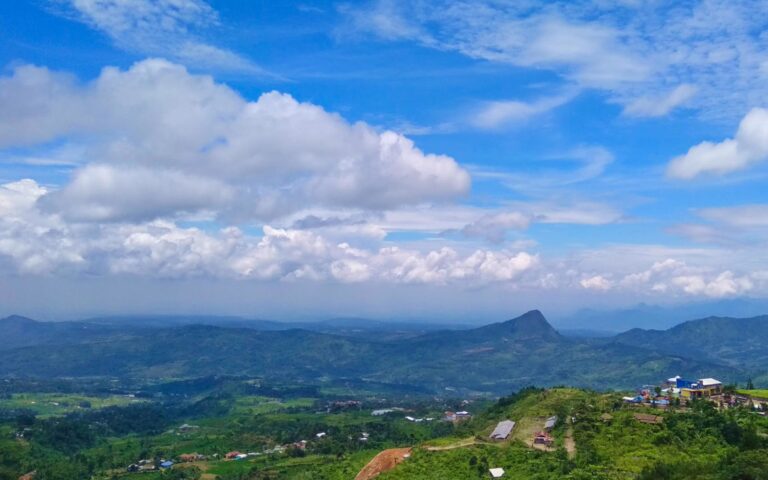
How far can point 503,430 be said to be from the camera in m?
74.5

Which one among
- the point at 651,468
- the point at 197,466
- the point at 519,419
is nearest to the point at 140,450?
the point at 197,466

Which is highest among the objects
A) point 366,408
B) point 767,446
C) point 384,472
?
point 767,446

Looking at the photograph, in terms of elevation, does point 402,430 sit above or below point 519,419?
below

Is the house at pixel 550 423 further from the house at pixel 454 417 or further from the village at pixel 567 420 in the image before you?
the house at pixel 454 417

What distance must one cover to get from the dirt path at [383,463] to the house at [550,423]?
50.5 ft

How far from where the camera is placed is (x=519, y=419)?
7831 centimetres

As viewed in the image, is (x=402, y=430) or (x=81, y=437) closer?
(x=402, y=430)

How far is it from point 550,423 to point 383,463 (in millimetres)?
19680

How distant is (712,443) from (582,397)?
2593 cm

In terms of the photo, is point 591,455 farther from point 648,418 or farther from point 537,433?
point 537,433

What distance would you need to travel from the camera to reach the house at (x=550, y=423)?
69588mm

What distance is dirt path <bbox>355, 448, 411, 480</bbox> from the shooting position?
210ft

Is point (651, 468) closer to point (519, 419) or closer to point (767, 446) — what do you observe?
point (767, 446)

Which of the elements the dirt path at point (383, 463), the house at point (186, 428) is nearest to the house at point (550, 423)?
the dirt path at point (383, 463)
